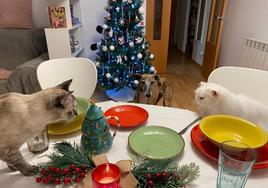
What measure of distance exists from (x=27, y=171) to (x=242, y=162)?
728 millimetres

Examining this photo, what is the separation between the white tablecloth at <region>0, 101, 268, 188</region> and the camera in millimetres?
743

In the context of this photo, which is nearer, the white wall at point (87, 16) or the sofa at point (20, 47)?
the sofa at point (20, 47)

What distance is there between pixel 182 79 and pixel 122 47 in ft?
5.41

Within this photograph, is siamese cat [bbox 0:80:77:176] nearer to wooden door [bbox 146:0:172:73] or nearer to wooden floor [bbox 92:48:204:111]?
wooden floor [bbox 92:48:204:111]


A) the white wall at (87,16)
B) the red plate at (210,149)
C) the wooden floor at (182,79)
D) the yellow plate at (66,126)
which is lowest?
the wooden floor at (182,79)

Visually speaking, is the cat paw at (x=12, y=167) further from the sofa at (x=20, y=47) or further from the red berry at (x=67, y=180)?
the sofa at (x=20, y=47)

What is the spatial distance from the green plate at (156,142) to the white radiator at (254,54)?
7.21 ft

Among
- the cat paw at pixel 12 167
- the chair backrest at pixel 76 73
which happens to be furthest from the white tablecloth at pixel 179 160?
the chair backrest at pixel 76 73

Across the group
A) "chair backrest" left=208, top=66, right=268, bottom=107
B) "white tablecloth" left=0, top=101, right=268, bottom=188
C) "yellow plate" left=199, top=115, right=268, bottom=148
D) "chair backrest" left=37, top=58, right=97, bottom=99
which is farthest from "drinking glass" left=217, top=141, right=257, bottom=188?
→ "chair backrest" left=37, top=58, right=97, bottom=99

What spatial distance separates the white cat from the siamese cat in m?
0.84

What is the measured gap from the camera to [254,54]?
9.00 feet

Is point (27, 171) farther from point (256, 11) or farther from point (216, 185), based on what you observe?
point (256, 11)

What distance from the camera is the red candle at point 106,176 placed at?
0.63 m

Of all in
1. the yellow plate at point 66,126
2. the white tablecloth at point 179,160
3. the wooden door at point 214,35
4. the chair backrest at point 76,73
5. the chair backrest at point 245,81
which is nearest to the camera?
the white tablecloth at point 179,160
